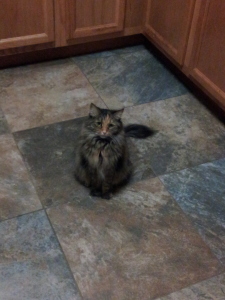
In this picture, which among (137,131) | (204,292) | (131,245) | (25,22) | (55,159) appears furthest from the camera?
(25,22)

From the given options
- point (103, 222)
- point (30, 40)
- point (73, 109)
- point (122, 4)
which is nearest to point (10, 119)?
point (73, 109)

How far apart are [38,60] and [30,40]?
0.61 ft

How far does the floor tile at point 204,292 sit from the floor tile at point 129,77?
112cm

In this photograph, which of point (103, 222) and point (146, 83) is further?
point (146, 83)

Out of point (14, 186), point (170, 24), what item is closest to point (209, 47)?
point (170, 24)

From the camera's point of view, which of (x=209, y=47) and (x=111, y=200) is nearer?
(x=111, y=200)

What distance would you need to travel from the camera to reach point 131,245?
1.66 m

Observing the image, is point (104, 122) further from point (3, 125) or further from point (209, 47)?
point (209, 47)

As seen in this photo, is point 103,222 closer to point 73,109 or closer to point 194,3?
point 73,109

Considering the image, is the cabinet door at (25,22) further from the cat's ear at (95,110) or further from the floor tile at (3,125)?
the cat's ear at (95,110)

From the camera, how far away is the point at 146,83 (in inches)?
99.7

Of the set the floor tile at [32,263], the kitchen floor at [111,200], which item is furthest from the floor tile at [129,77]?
the floor tile at [32,263]

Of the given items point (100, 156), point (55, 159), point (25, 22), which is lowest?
point (55, 159)

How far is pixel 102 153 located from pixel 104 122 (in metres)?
0.14
